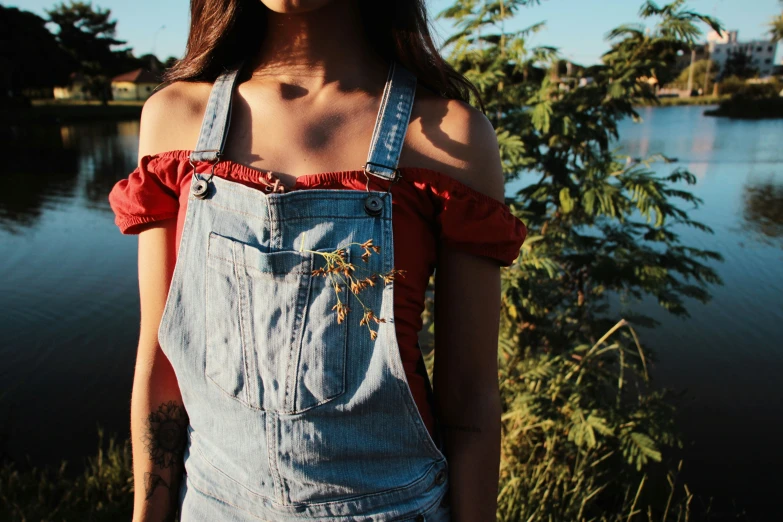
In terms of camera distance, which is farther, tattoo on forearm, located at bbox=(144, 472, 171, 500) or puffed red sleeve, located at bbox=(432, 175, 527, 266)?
tattoo on forearm, located at bbox=(144, 472, 171, 500)

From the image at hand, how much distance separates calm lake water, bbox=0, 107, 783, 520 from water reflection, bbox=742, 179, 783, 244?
0.07ft

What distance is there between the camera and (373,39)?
113 centimetres

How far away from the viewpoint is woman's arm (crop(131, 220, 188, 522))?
42.6 inches

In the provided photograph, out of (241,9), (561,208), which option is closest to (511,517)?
(561,208)

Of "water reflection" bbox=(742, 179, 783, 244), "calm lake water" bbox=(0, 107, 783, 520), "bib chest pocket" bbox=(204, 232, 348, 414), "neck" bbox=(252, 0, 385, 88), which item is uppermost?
"neck" bbox=(252, 0, 385, 88)

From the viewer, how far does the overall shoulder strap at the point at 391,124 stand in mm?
943

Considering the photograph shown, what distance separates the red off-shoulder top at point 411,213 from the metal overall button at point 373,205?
25mm

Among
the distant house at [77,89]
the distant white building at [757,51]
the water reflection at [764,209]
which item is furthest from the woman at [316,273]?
the distant white building at [757,51]

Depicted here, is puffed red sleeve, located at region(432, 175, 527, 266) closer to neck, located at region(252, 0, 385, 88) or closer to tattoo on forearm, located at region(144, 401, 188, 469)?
neck, located at region(252, 0, 385, 88)

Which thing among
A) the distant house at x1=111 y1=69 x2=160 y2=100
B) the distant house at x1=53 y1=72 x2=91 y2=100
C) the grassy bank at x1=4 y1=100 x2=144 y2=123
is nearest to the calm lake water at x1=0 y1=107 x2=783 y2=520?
the grassy bank at x1=4 y1=100 x2=144 y2=123

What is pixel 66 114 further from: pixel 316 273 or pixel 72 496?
pixel 316 273

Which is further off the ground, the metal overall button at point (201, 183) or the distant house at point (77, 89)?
the distant house at point (77, 89)

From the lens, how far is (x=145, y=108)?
1.11 metres

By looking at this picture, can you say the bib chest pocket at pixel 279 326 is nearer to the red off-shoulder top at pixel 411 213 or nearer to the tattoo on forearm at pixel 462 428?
the red off-shoulder top at pixel 411 213
